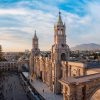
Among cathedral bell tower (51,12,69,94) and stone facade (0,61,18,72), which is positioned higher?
cathedral bell tower (51,12,69,94)

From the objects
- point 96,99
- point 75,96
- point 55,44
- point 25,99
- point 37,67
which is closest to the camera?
point 75,96

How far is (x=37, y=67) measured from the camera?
175 feet

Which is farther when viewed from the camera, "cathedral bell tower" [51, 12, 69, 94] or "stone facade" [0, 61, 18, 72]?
"stone facade" [0, 61, 18, 72]

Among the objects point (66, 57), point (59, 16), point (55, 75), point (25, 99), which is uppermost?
point (59, 16)

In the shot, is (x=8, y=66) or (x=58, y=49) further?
(x=8, y=66)

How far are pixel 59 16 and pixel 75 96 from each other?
78.3 feet

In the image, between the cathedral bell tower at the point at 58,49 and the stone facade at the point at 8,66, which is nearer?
the cathedral bell tower at the point at 58,49

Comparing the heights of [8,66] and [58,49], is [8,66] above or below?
below

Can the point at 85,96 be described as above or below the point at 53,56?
below

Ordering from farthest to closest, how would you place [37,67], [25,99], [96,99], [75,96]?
[37,67] < [25,99] < [96,99] < [75,96]

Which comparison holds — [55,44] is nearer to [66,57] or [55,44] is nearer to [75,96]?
[66,57]

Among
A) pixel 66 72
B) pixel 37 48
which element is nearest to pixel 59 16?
pixel 66 72

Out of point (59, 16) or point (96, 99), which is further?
point (59, 16)

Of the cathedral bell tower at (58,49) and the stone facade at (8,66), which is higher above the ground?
the cathedral bell tower at (58,49)
